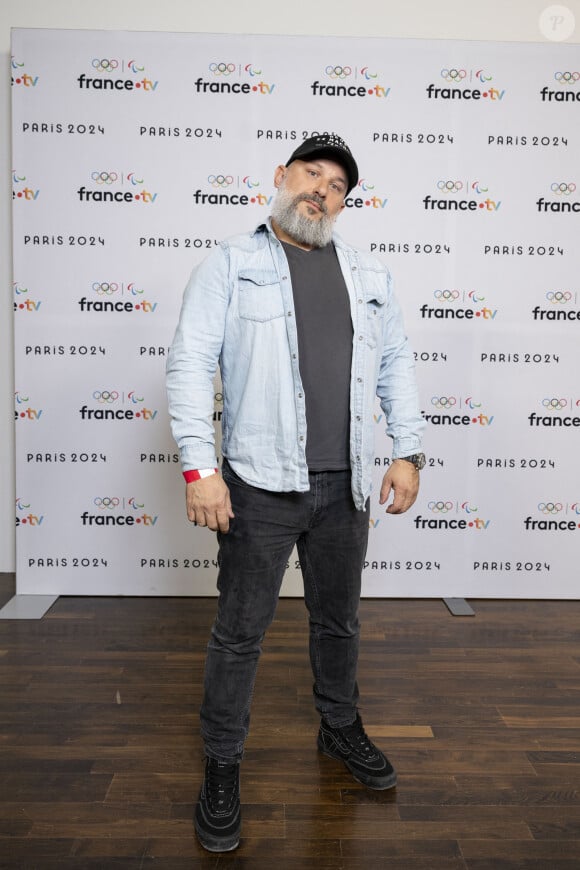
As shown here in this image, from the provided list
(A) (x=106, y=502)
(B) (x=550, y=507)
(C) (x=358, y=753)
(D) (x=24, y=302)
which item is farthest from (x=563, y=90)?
(C) (x=358, y=753)

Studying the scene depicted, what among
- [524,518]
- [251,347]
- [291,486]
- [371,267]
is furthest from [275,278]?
[524,518]

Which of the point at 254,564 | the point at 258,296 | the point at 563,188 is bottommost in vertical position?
the point at 254,564

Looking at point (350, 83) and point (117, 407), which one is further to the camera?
point (117, 407)

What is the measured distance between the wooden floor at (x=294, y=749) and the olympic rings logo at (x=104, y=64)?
240 centimetres

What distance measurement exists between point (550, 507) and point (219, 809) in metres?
2.26

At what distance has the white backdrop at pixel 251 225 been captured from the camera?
315cm

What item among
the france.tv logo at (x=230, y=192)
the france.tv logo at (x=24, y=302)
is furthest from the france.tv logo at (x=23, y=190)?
the france.tv logo at (x=230, y=192)

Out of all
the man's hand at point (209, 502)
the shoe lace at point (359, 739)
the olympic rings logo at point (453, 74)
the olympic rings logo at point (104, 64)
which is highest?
the olympic rings logo at point (453, 74)

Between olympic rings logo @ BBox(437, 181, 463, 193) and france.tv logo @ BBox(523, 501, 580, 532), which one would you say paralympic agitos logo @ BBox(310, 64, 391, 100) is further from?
france.tv logo @ BBox(523, 501, 580, 532)

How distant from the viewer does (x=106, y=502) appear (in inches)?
132

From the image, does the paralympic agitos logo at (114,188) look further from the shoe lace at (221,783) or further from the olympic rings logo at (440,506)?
the shoe lace at (221,783)

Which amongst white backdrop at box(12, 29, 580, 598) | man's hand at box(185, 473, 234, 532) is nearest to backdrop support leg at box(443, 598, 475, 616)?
white backdrop at box(12, 29, 580, 598)

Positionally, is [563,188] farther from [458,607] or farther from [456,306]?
[458,607]

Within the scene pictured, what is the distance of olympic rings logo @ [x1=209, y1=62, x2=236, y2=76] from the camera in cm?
313
